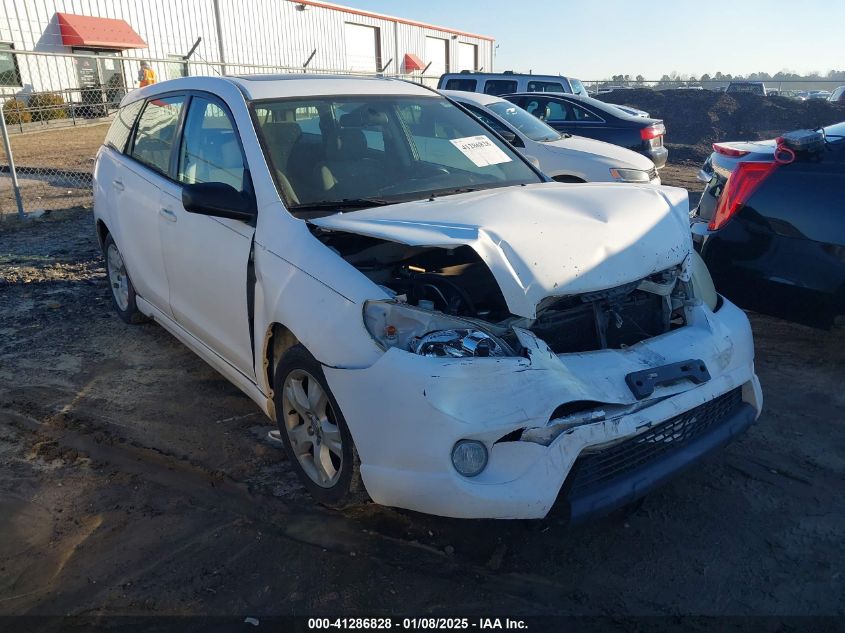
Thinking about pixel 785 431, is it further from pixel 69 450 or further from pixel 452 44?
pixel 452 44

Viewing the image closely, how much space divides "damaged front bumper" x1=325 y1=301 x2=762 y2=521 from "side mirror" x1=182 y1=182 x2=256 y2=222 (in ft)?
3.34

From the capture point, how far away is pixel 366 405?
2490mm

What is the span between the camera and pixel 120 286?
17.3 ft

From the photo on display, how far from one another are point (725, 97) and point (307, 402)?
29.7 metres

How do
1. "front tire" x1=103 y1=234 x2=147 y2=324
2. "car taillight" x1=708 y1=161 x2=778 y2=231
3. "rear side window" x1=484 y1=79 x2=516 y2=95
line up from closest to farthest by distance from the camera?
1. "car taillight" x1=708 y1=161 x2=778 y2=231
2. "front tire" x1=103 y1=234 x2=147 y2=324
3. "rear side window" x1=484 y1=79 x2=516 y2=95

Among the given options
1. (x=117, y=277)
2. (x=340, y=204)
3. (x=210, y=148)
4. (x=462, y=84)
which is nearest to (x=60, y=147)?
(x=462, y=84)

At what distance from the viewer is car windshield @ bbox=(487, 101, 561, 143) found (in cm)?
884

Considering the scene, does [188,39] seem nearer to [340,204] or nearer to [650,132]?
[650,132]

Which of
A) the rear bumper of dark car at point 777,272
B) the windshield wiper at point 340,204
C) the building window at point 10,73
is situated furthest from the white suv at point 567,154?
the building window at point 10,73

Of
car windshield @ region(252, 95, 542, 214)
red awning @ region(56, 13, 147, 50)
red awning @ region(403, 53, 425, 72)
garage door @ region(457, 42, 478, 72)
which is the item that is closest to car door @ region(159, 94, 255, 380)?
car windshield @ region(252, 95, 542, 214)

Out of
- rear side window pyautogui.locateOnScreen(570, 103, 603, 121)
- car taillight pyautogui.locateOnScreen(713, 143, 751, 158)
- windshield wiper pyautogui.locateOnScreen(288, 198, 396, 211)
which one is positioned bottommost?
rear side window pyautogui.locateOnScreen(570, 103, 603, 121)

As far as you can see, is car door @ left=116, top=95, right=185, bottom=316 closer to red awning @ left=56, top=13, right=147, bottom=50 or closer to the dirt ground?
the dirt ground

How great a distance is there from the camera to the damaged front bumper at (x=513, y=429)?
2344 mm

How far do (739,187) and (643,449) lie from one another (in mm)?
2567
